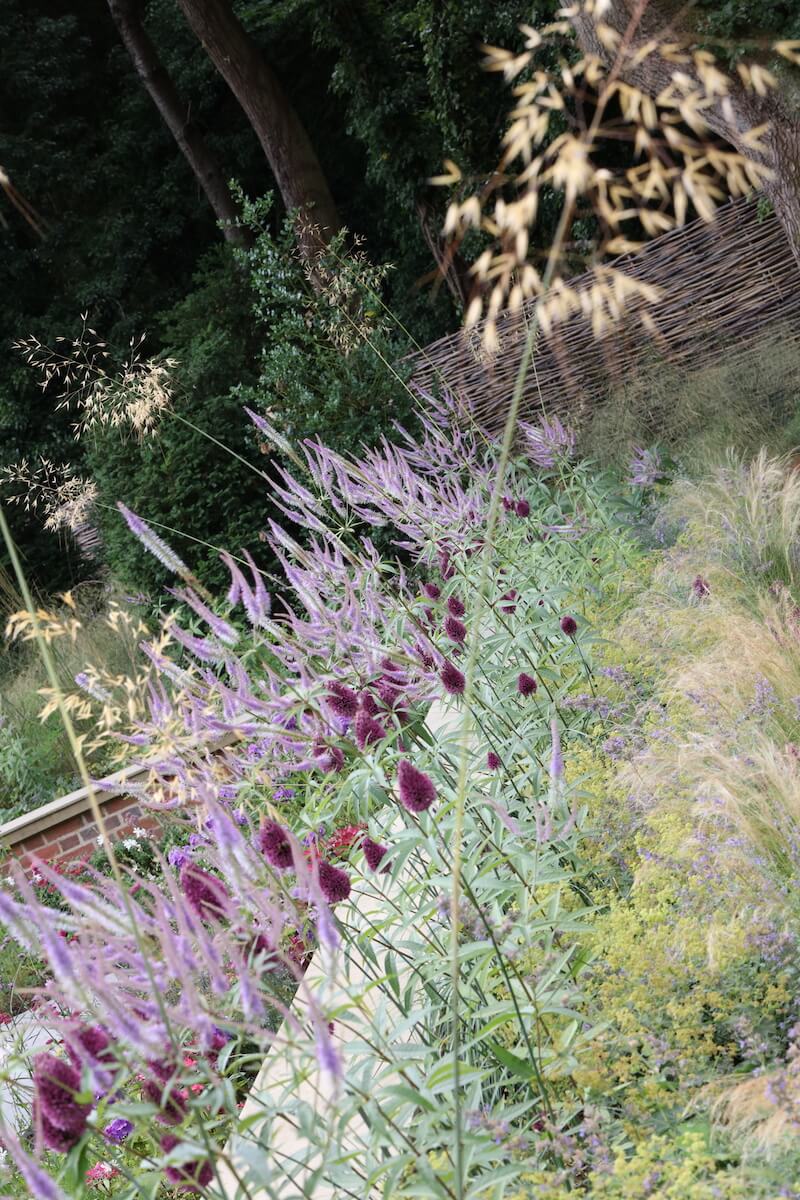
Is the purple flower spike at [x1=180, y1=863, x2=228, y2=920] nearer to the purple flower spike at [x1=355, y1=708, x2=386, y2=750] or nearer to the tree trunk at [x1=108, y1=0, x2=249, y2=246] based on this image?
the purple flower spike at [x1=355, y1=708, x2=386, y2=750]

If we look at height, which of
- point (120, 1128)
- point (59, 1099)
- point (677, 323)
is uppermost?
point (59, 1099)

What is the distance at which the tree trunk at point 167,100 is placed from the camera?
13.7m

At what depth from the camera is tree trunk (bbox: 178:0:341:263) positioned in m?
11.3

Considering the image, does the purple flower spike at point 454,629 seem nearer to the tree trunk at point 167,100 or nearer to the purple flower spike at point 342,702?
the purple flower spike at point 342,702

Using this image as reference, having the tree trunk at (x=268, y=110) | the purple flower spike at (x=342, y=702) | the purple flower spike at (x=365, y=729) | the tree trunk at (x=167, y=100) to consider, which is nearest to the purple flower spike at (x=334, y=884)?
the purple flower spike at (x=365, y=729)

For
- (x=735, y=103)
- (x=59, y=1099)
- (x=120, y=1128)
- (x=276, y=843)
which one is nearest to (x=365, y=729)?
(x=276, y=843)

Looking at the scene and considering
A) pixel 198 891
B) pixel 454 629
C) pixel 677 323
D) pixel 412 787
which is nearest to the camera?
pixel 198 891

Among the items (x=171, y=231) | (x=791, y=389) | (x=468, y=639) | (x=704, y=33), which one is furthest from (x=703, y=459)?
(x=171, y=231)

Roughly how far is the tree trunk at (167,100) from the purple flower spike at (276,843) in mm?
12721

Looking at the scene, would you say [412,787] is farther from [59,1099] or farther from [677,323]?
[677,323]

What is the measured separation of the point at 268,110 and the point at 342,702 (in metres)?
10.8

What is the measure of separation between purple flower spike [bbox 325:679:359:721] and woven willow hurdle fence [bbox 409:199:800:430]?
596 cm

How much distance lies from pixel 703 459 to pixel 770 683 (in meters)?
2.89

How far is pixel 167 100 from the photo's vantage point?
13.9 meters
